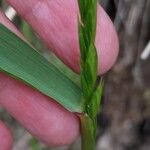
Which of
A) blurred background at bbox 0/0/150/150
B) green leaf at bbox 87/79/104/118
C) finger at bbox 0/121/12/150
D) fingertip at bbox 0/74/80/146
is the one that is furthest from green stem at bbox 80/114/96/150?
blurred background at bbox 0/0/150/150

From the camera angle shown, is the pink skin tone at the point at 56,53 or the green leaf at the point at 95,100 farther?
the pink skin tone at the point at 56,53

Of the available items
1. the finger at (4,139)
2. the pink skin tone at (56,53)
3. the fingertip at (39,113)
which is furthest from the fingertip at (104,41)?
the finger at (4,139)

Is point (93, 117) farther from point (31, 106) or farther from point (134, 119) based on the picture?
point (134, 119)

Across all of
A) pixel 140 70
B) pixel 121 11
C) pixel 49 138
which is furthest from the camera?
pixel 140 70

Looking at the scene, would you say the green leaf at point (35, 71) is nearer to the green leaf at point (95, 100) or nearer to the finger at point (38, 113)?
the green leaf at point (95, 100)

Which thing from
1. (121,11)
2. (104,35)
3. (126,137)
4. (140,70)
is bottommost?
(126,137)

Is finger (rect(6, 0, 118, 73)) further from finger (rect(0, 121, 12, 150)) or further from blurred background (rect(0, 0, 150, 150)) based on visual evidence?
blurred background (rect(0, 0, 150, 150))

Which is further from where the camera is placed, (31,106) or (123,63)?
(123,63)

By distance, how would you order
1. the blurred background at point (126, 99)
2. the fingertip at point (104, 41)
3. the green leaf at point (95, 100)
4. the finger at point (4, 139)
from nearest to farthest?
1. the green leaf at point (95, 100)
2. the fingertip at point (104, 41)
3. the finger at point (4, 139)
4. the blurred background at point (126, 99)

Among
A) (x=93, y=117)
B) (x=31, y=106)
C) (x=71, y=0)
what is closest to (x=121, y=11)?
(x=71, y=0)
